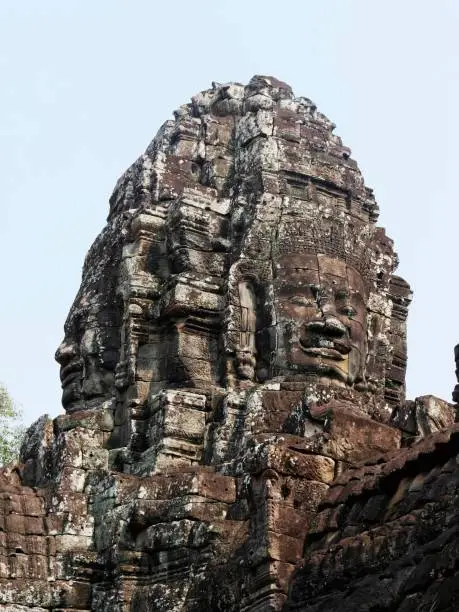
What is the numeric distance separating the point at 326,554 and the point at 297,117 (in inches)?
303

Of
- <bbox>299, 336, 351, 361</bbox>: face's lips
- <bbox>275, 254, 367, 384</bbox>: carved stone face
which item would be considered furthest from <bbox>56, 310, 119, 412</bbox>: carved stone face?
<bbox>299, 336, 351, 361</bbox>: face's lips

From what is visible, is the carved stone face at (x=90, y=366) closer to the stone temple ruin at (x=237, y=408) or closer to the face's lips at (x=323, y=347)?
the stone temple ruin at (x=237, y=408)

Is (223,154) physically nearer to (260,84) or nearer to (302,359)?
(260,84)

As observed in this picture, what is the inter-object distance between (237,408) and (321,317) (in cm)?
157

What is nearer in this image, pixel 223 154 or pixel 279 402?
pixel 279 402

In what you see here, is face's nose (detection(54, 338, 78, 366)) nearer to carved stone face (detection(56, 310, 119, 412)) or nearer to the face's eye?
carved stone face (detection(56, 310, 119, 412))

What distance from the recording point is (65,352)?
762 inches

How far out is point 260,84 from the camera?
20.1 meters

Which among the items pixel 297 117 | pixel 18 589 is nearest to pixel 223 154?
pixel 297 117

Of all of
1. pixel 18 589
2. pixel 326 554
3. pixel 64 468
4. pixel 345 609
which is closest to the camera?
pixel 345 609

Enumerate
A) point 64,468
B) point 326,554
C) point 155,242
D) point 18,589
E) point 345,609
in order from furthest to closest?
point 155,242, point 64,468, point 18,589, point 326,554, point 345,609

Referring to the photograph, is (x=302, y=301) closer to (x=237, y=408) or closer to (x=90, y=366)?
(x=237, y=408)

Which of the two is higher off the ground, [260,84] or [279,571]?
[260,84]

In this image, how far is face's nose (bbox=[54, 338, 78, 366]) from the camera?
19.3 m
